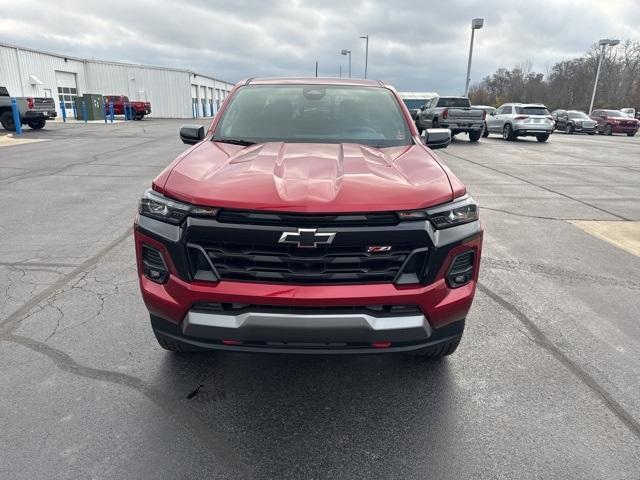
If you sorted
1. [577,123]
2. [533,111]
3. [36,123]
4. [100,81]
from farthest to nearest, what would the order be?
1. [100,81]
2. [577,123]
3. [36,123]
4. [533,111]

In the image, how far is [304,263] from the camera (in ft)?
7.37

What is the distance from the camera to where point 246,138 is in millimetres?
3539

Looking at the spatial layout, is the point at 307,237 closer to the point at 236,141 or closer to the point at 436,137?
the point at 236,141

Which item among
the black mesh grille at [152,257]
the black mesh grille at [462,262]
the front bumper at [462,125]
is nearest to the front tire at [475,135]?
the front bumper at [462,125]

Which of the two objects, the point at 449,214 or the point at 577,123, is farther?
the point at 577,123

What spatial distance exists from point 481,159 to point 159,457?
14.3 meters

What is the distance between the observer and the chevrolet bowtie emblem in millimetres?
A: 2186

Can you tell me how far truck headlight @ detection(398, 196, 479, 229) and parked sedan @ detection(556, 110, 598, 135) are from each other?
1327 inches

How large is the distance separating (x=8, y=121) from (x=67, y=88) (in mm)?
22758

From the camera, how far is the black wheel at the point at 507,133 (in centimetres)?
2182

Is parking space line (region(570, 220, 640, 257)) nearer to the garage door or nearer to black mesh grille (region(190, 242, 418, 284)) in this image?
black mesh grille (region(190, 242, 418, 284))

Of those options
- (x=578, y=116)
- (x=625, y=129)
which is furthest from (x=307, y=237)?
(x=625, y=129)

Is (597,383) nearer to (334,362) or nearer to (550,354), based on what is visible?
(550,354)

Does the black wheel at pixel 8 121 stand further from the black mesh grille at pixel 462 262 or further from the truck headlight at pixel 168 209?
the black mesh grille at pixel 462 262
